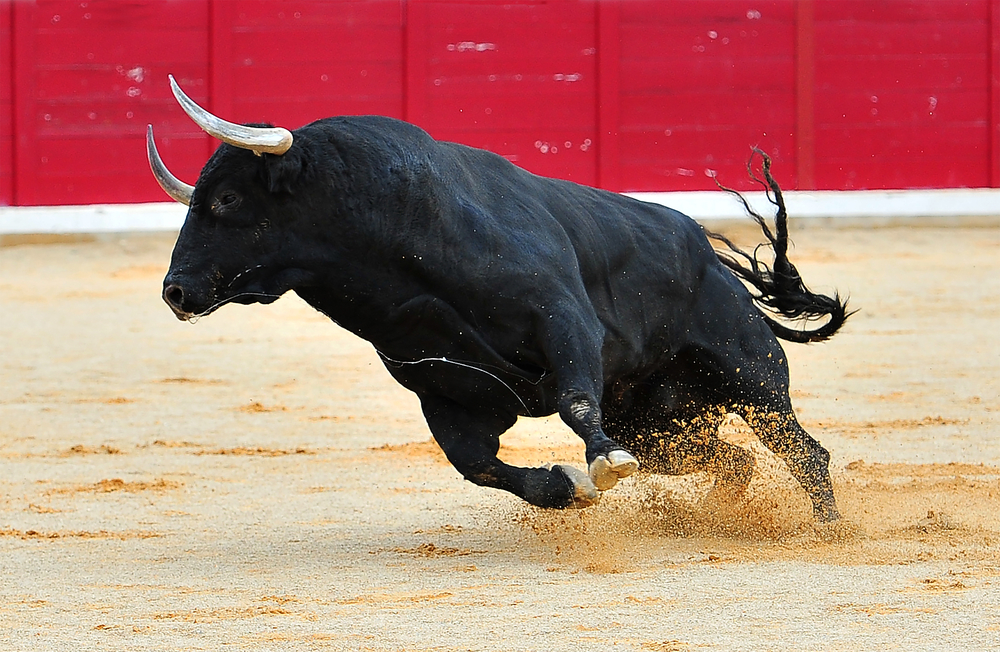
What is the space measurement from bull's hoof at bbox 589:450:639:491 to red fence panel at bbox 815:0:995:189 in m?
7.21

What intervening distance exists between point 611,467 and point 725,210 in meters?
6.58

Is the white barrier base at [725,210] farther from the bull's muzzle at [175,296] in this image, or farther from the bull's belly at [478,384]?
the bull's muzzle at [175,296]

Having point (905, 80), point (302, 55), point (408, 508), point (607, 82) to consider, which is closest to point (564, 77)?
point (607, 82)

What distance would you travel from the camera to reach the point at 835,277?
8570 mm

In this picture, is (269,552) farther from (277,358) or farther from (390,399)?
(277,358)

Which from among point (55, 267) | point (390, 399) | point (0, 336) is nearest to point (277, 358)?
point (390, 399)

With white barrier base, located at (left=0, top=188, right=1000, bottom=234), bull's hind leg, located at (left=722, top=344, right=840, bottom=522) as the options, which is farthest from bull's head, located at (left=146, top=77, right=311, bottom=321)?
white barrier base, located at (left=0, top=188, right=1000, bottom=234)

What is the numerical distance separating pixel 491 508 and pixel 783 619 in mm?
1731

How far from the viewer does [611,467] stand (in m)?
3.28

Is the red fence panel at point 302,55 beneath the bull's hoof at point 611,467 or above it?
above

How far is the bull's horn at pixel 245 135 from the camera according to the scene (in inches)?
132

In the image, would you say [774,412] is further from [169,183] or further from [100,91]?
[100,91]

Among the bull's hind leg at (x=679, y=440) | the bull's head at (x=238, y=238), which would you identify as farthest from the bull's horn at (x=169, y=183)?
the bull's hind leg at (x=679, y=440)

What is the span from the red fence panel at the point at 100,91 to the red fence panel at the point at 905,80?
395 cm
